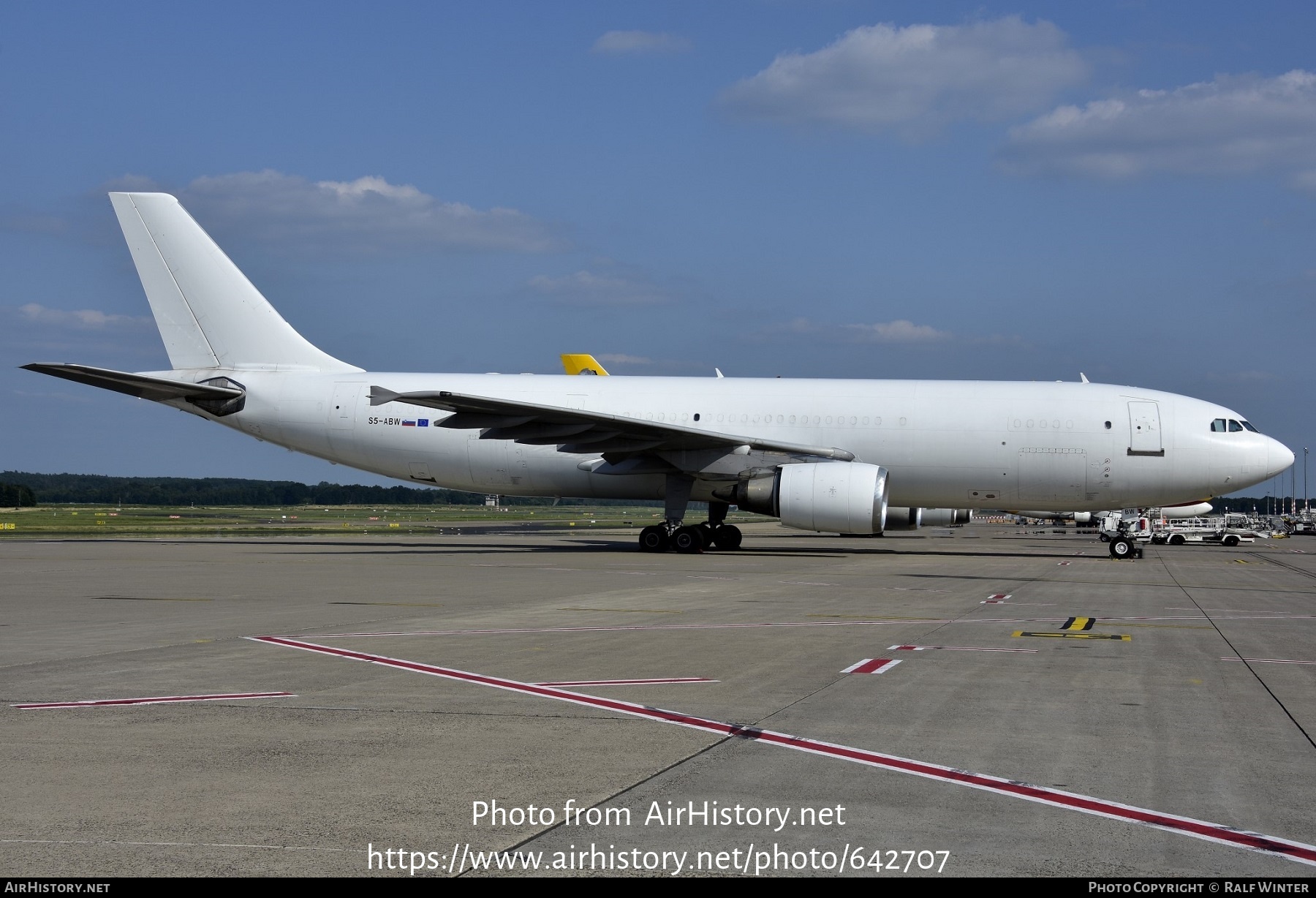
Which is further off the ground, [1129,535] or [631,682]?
[1129,535]

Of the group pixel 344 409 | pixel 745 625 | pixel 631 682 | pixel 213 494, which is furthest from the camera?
pixel 213 494

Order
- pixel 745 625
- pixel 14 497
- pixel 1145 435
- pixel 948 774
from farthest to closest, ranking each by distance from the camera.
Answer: pixel 14 497, pixel 1145 435, pixel 745 625, pixel 948 774

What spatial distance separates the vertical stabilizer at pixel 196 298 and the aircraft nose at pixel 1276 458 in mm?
23364

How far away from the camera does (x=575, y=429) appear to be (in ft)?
88.7

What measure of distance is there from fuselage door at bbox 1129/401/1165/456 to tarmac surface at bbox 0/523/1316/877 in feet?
42.9

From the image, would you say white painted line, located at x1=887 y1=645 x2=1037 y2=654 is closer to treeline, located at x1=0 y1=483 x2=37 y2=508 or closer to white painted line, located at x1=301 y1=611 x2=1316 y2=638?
white painted line, located at x1=301 y1=611 x2=1316 y2=638

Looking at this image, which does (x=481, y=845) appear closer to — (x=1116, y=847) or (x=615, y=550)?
(x=1116, y=847)

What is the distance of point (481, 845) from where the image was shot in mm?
4473

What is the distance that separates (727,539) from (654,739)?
23.5 meters

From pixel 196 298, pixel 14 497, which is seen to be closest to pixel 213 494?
pixel 14 497

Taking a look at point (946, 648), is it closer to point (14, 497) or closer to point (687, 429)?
point (687, 429)

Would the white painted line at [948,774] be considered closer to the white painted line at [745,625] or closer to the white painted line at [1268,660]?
the white painted line at [745,625]

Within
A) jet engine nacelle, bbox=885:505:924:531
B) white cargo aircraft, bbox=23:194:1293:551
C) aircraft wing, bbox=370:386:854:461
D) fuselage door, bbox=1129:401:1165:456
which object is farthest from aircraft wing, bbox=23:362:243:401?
fuselage door, bbox=1129:401:1165:456

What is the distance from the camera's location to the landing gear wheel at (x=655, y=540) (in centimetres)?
2905
